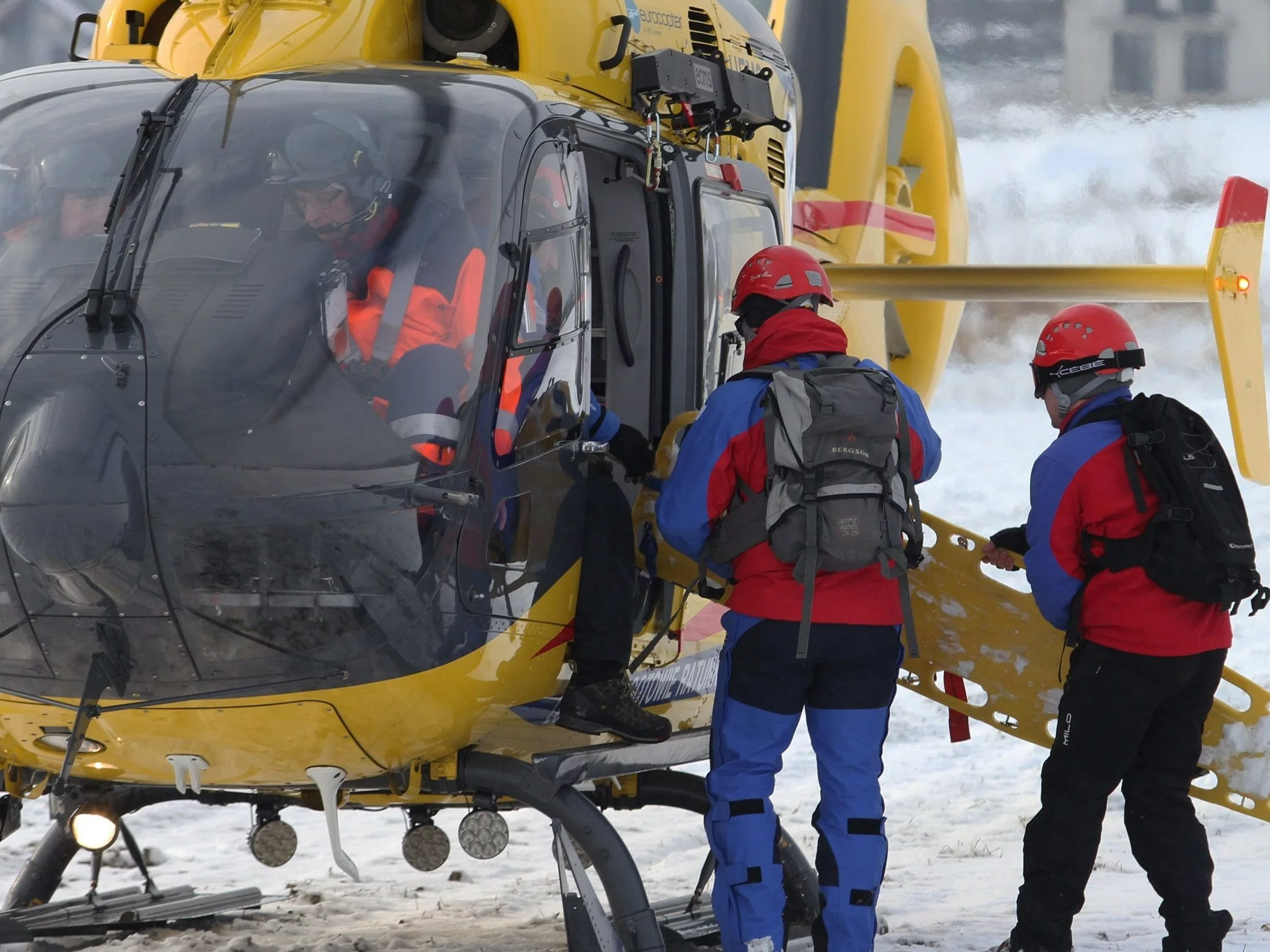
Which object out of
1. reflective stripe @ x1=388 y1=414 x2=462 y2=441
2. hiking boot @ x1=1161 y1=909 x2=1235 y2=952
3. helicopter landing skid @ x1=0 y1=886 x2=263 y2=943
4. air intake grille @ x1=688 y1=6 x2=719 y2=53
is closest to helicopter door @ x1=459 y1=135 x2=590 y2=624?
reflective stripe @ x1=388 y1=414 x2=462 y2=441

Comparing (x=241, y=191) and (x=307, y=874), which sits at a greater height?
(x=241, y=191)

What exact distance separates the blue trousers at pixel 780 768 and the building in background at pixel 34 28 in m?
18.7

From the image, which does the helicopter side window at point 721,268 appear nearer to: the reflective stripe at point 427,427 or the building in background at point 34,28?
the reflective stripe at point 427,427

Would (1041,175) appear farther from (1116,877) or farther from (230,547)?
(230,547)

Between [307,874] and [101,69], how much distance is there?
10.9ft

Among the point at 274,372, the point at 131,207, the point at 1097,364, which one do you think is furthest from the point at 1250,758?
the point at 131,207

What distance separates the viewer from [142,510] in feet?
11.5

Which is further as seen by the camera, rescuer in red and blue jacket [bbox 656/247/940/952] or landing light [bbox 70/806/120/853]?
landing light [bbox 70/806/120/853]

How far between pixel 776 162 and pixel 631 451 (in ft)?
5.20

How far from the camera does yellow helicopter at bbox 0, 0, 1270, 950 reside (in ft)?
11.6

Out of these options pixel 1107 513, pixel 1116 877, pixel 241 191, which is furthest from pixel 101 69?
pixel 1116 877

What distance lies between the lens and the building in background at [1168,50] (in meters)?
24.4

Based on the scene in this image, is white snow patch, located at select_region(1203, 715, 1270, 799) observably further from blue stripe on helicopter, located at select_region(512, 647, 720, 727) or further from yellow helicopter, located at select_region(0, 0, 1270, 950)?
blue stripe on helicopter, located at select_region(512, 647, 720, 727)

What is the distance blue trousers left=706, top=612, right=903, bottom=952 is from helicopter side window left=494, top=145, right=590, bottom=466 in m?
0.72
